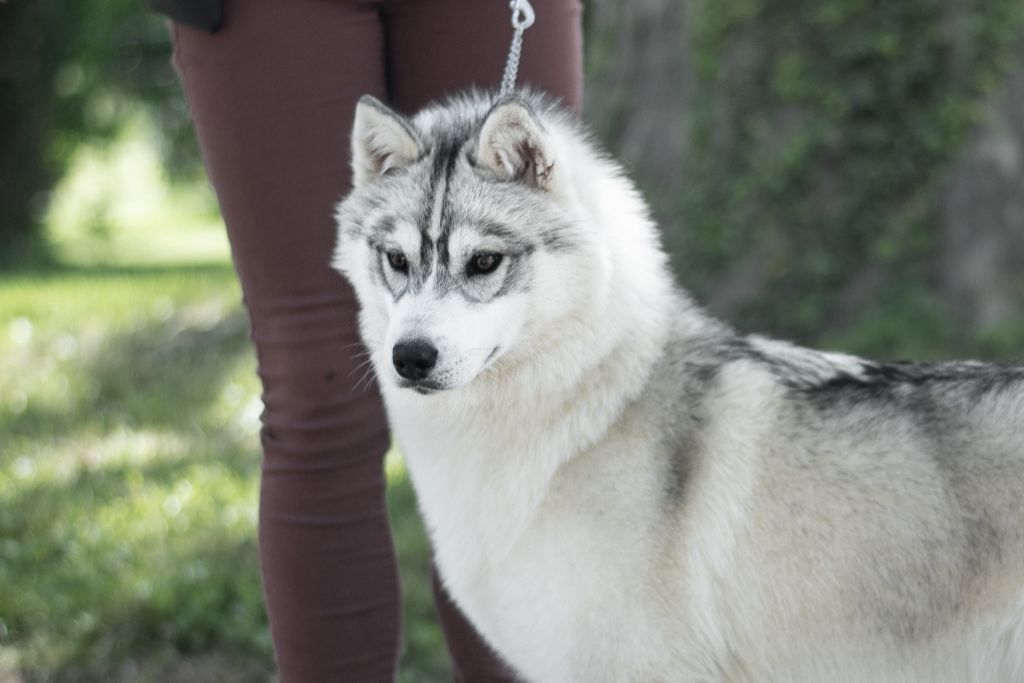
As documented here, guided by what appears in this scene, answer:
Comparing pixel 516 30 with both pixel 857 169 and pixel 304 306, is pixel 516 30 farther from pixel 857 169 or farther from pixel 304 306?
pixel 857 169

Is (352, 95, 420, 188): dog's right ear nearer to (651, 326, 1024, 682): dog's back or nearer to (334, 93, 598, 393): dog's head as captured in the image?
(334, 93, 598, 393): dog's head

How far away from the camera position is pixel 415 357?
86.4 inches

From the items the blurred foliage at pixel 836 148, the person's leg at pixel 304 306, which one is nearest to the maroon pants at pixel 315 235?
the person's leg at pixel 304 306

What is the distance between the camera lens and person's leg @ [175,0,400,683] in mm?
2314

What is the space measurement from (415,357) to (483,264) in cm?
25

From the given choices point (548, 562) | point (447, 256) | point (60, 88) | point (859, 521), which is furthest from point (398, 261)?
point (60, 88)

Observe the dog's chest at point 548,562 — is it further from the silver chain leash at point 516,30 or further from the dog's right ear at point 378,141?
the silver chain leash at point 516,30

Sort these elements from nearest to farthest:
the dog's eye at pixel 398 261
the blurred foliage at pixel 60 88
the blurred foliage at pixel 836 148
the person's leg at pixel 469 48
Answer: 1. the dog's eye at pixel 398 261
2. the person's leg at pixel 469 48
3. the blurred foliage at pixel 836 148
4. the blurred foliage at pixel 60 88

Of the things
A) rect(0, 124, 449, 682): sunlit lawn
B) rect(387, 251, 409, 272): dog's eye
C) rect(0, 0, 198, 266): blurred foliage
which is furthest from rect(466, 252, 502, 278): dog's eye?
rect(0, 0, 198, 266): blurred foliage

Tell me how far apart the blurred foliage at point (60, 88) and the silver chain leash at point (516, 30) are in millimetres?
8184

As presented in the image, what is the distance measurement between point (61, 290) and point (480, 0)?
5.62 metres

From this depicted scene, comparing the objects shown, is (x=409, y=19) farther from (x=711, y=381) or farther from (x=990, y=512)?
(x=990, y=512)

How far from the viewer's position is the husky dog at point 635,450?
2.13 metres

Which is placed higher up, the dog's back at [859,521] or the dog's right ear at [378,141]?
the dog's right ear at [378,141]
